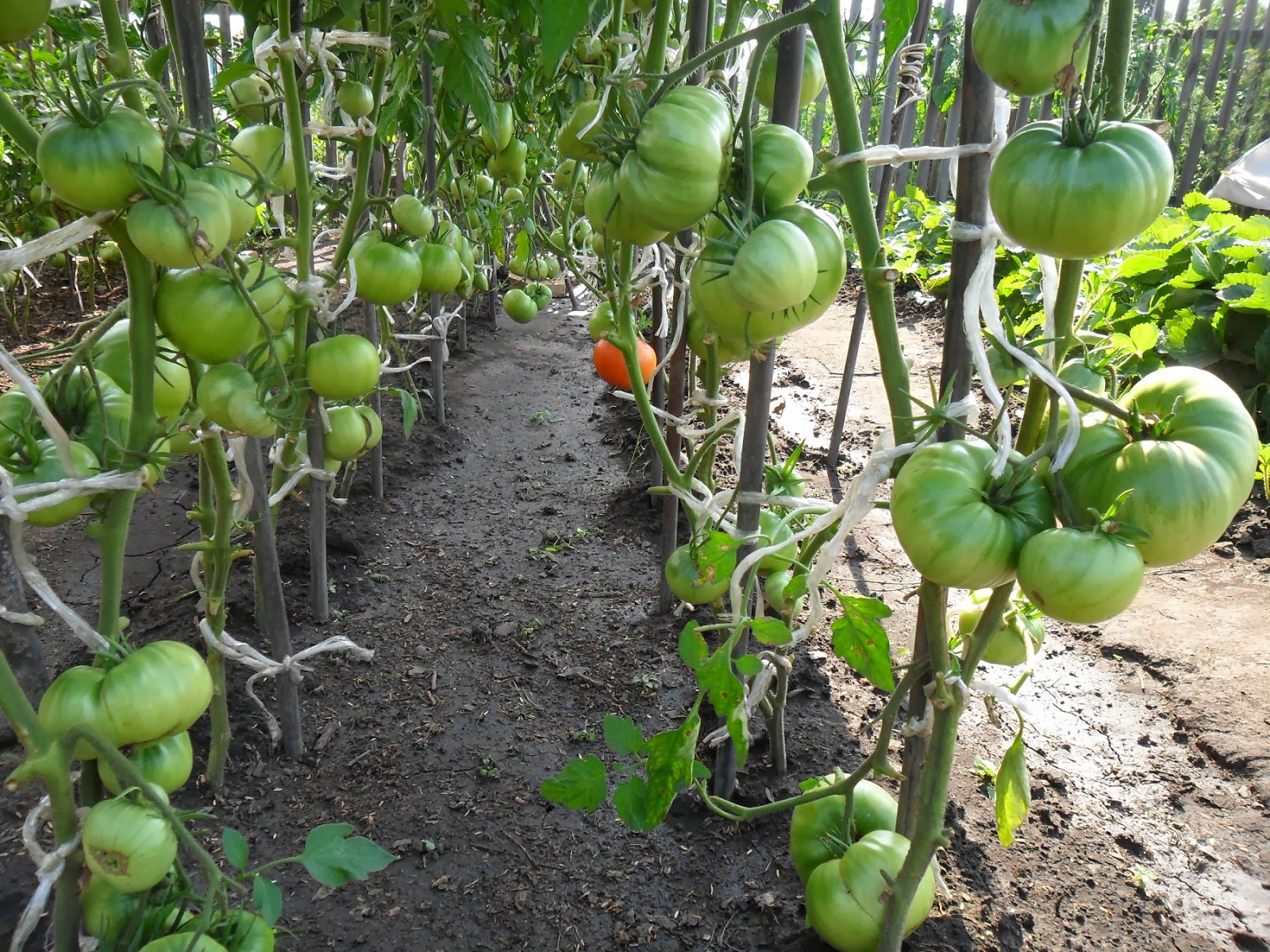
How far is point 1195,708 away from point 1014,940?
1.05 m

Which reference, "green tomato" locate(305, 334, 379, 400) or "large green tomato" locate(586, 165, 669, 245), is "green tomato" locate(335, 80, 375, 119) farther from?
"large green tomato" locate(586, 165, 669, 245)

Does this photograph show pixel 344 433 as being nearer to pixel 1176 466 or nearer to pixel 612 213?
pixel 612 213

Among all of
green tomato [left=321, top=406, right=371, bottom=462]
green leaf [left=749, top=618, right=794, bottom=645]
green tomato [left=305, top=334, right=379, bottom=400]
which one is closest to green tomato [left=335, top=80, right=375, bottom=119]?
green tomato [left=305, top=334, right=379, bottom=400]

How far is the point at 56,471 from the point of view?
2.95 feet

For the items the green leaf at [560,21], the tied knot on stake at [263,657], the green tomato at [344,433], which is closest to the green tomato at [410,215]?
the green tomato at [344,433]

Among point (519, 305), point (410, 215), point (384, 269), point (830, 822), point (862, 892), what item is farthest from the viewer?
point (519, 305)

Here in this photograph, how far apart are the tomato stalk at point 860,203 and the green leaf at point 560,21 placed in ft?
0.69

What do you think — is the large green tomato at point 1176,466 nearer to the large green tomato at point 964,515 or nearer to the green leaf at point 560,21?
the large green tomato at point 964,515

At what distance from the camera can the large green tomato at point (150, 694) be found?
2.71ft

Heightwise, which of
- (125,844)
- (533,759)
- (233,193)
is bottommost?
(533,759)

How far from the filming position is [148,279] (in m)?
0.87

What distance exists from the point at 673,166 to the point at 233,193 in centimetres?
46

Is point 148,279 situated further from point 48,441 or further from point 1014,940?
point 1014,940

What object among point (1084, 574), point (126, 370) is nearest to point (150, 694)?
point (126, 370)
